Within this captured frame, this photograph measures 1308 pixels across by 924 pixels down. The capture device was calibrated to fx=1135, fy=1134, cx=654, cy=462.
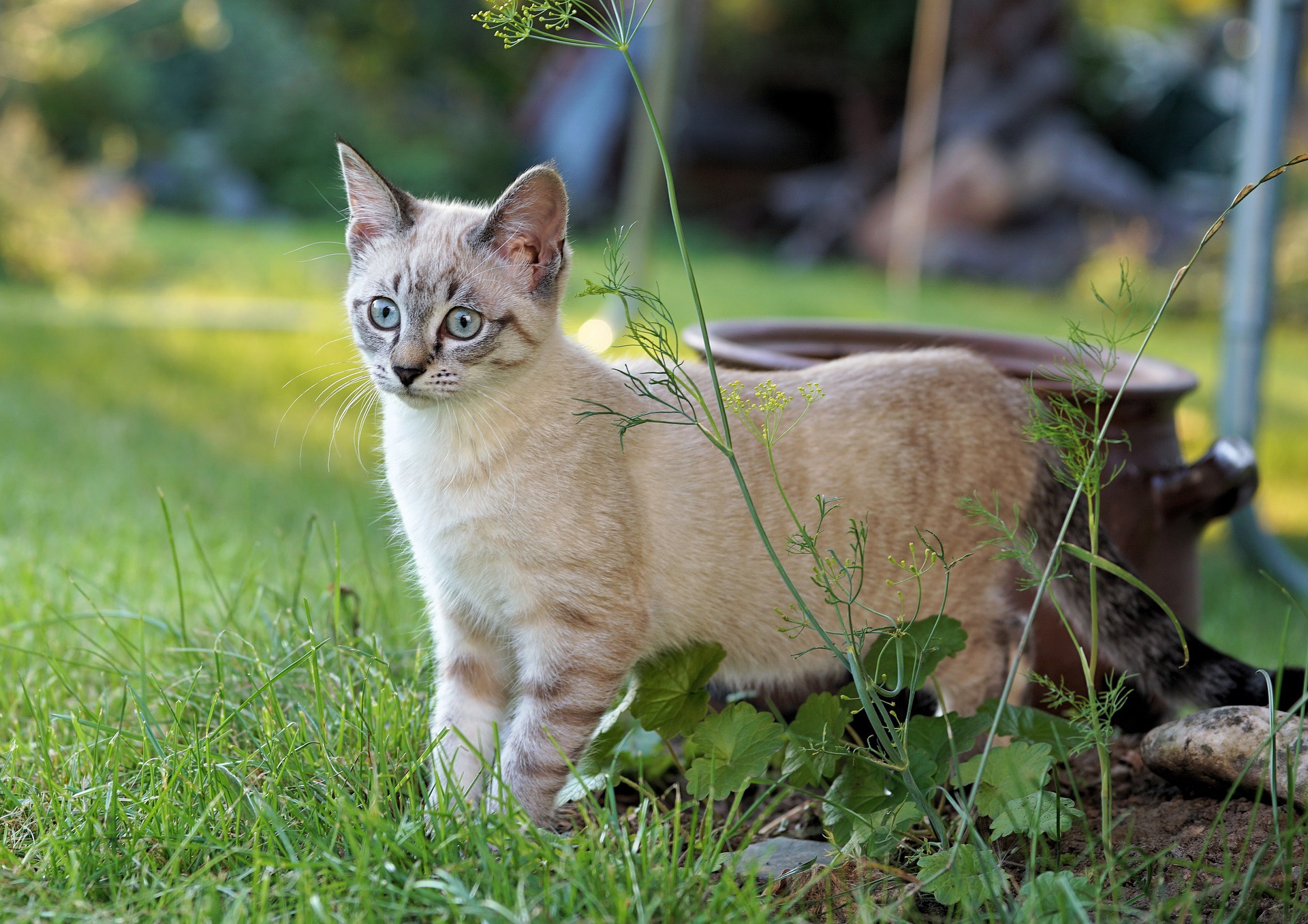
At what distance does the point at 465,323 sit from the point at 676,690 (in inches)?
32.3

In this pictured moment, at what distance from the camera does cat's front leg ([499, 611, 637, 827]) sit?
6.93ft

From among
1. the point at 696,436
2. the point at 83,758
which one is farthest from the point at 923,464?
the point at 83,758

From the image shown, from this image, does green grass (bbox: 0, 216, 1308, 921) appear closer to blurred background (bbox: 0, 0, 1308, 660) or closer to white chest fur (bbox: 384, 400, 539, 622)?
blurred background (bbox: 0, 0, 1308, 660)

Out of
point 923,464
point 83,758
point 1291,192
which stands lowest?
point 83,758

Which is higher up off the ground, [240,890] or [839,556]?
[839,556]

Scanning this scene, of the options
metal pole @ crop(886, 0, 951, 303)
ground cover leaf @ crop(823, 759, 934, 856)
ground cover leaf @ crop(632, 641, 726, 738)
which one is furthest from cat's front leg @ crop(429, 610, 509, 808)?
metal pole @ crop(886, 0, 951, 303)

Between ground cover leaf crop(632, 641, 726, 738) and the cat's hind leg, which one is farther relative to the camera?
the cat's hind leg

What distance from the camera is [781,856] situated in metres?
2.07

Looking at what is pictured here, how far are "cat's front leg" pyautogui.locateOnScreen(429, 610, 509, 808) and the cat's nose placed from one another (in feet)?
1.72

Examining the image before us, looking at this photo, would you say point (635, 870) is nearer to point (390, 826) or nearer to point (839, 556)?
point (390, 826)

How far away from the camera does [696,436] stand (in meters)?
2.40

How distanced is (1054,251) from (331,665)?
9.96 m

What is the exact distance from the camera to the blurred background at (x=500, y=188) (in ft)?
16.3

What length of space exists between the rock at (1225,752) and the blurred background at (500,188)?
165cm
